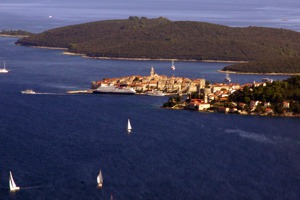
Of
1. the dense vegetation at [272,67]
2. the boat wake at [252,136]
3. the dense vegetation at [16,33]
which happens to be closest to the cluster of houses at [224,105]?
the boat wake at [252,136]

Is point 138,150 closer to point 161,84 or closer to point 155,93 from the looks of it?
point 155,93

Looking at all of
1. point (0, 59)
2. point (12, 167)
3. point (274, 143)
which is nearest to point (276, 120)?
point (274, 143)

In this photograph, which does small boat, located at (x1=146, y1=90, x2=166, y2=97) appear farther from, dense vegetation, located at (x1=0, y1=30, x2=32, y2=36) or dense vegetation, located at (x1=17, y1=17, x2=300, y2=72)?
dense vegetation, located at (x1=0, y1=30, x2=32, y2=36)

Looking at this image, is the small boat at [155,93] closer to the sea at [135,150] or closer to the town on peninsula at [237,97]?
the town on peninsula at [237,97]

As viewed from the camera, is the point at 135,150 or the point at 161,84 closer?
the point at 135,150

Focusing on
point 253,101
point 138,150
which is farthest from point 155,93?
point 138,150

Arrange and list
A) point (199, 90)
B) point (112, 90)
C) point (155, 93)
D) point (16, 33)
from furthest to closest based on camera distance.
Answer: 1. point (16, 33)
2. point (112, 90)
3. point (155, 93)
4. point (199, 90)

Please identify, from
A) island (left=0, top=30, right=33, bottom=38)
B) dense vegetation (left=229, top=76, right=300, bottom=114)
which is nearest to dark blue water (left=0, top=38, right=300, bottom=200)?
dense vegetation (left=229, top=76, right=300, bottom=114)
